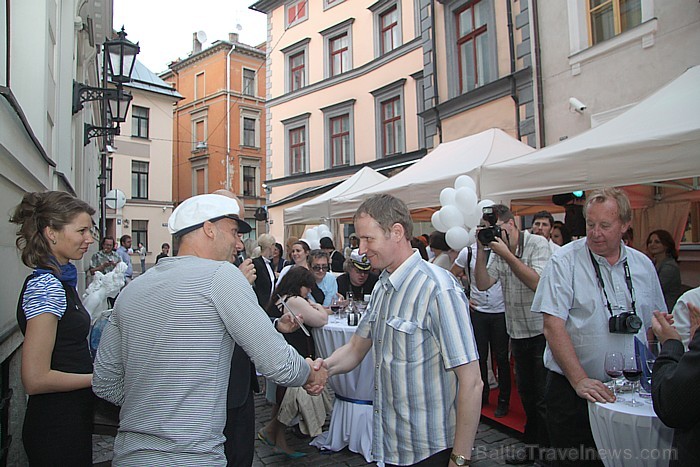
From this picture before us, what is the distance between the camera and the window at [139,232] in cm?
2967

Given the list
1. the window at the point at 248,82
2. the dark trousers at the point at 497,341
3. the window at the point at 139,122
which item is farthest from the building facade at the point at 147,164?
the dark trousers at the point at 497,341

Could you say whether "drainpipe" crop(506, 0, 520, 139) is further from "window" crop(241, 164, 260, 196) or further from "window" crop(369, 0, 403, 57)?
"window" crop(241, 164, 260, 196)

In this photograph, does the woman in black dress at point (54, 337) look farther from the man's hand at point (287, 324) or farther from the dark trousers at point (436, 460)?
the man's hand at point (287, 324)

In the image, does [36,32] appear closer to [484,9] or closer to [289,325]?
[289,325]

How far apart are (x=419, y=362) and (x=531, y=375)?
8.53 ft

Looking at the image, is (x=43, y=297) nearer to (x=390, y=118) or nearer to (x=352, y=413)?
(x=352, y=413)

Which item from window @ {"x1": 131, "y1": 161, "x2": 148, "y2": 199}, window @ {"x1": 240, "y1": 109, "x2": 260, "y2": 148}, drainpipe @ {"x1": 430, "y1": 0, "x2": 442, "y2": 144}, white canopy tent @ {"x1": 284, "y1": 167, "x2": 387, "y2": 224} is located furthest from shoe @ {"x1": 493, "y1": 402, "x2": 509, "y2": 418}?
window @ {"x1": 240, "y1": 109, "x2": 260, "y2": 148}

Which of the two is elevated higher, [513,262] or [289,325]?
[513,262]

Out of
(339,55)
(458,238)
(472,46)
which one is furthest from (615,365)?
(339,55)

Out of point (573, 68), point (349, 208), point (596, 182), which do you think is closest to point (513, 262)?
point (596, 182)

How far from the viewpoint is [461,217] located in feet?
17.7

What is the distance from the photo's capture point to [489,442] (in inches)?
166

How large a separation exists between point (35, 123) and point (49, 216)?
8.50 feet

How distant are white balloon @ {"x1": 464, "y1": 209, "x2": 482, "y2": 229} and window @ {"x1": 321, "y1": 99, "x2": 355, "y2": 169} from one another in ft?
43.6
